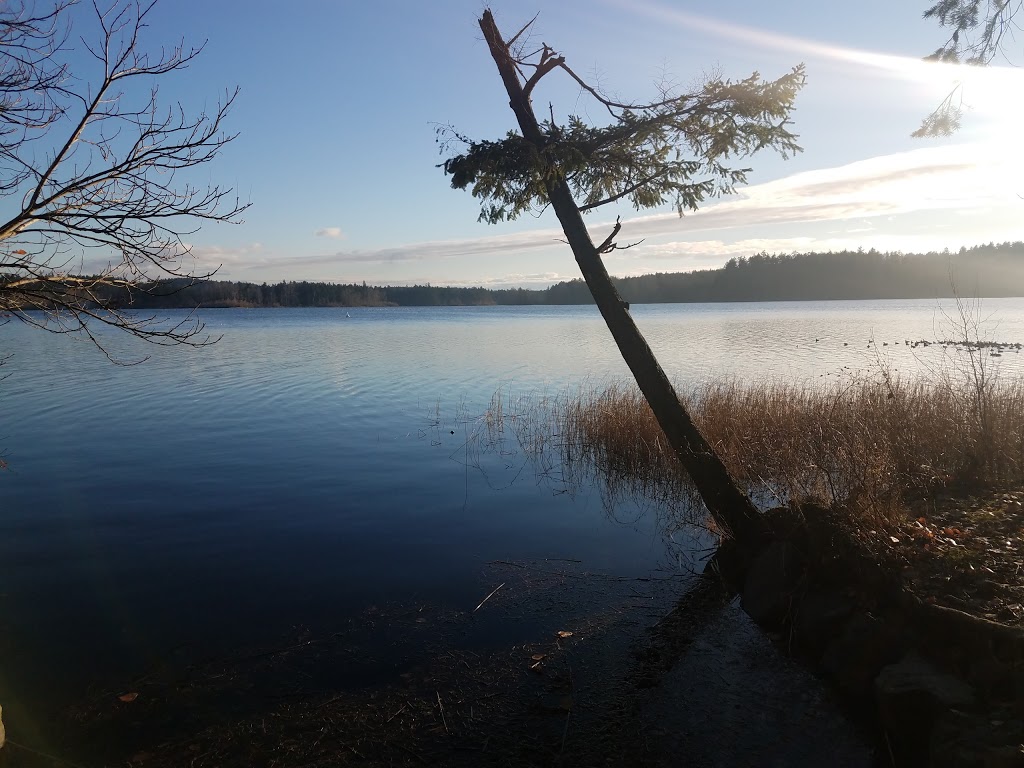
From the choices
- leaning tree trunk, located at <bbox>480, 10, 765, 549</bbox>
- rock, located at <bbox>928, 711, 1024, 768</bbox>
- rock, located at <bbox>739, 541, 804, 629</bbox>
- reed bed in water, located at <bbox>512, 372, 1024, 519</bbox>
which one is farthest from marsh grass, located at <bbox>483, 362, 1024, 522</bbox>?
rock, located at <bbox>928, 711, 1024, 768</bbox>

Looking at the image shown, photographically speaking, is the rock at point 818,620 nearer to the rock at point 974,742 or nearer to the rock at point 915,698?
the rock at point 915,698

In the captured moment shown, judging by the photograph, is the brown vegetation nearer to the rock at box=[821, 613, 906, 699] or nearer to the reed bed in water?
the reed bed in water

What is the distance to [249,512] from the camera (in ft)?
34.6

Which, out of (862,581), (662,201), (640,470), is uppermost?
(662,201)

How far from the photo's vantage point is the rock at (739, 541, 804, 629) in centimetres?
659

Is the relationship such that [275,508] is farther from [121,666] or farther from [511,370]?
[511,370]

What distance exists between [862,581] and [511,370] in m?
23.0

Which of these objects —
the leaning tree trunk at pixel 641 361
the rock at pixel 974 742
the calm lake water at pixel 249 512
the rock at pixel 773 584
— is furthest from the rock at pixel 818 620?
the calm lake water at pixel 249 512

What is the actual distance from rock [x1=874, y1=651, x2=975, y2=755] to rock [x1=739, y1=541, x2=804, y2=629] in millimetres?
1721

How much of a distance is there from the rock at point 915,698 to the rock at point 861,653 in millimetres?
261

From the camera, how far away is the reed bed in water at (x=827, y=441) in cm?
730

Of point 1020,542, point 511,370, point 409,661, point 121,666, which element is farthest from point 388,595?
point 511,370

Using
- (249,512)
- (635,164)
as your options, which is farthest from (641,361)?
(249,512)

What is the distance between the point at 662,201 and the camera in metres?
8.86
